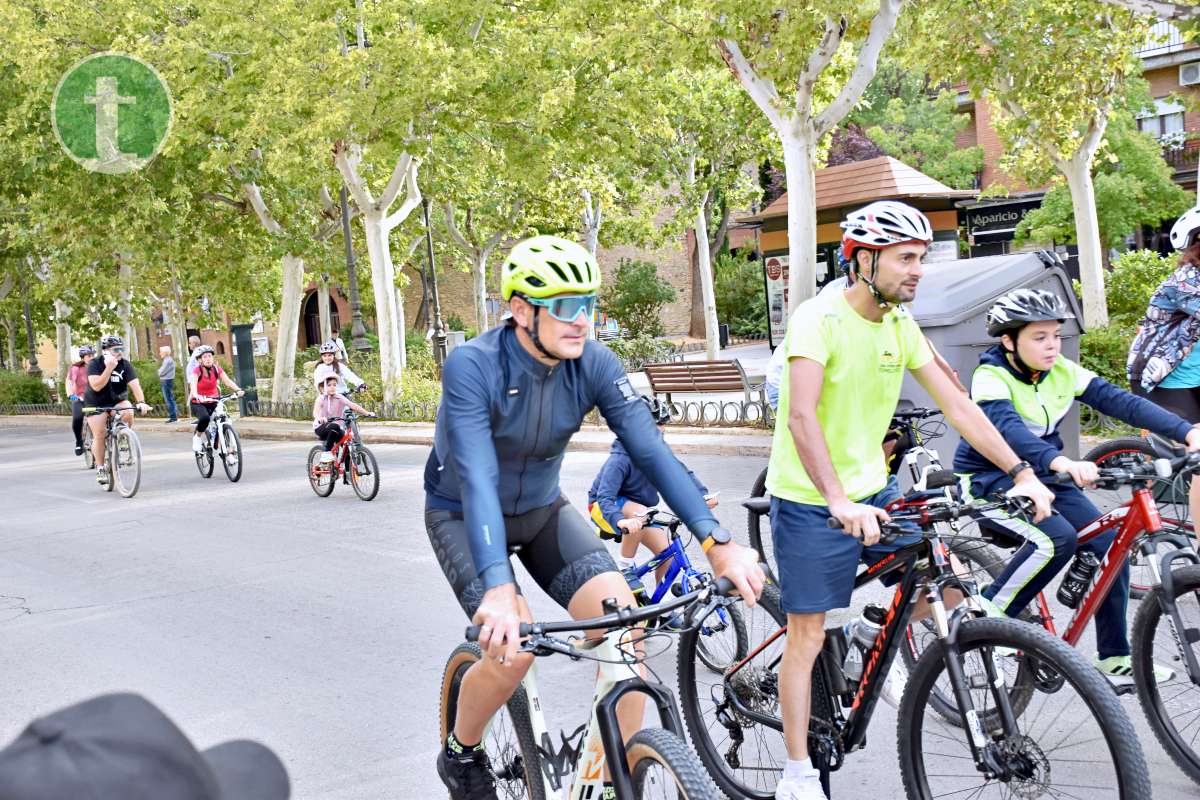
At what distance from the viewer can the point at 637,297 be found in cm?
4381

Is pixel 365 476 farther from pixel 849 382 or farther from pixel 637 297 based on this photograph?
pixel 637 297

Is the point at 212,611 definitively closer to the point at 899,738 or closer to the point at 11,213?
the point at 899,738

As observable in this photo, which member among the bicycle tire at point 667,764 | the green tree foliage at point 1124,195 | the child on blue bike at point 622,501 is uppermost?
the green tree foliage at point 1124,195

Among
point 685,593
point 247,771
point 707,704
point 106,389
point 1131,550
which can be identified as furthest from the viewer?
point 106,389

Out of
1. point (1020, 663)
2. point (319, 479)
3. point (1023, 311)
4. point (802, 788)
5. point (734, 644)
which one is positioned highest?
point (1023, 311)

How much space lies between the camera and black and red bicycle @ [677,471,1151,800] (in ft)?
10.7

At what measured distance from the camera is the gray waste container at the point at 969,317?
9234 mm

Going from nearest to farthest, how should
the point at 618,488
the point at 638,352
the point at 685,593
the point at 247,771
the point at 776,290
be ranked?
the point at 247,771 → the point at 685,593 → the point at 618,488 → the point at 776,290 → the point at 638,352

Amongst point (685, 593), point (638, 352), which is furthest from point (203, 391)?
point (638, 352)

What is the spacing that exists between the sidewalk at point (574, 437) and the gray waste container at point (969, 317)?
15.7 feet

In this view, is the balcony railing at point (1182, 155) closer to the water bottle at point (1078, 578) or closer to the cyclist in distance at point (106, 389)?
the cyclist in distance at point (106, 389)

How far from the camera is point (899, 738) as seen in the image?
3.64m

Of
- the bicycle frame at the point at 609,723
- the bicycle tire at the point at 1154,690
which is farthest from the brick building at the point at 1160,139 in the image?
the bicycle frame at the point at 609,723

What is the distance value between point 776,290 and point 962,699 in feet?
89.4
